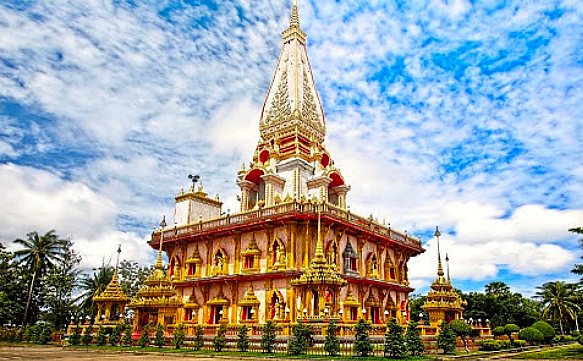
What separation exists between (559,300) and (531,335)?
30.7 metres

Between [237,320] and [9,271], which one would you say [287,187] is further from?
[9,271]

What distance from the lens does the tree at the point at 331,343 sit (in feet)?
58.1

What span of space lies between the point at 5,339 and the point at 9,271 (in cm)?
984

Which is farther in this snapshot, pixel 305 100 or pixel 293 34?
pixel 293 34

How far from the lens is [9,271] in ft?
139

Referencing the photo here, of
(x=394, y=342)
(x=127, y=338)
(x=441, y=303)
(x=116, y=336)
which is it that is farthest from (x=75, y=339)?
(x=441, y=303)

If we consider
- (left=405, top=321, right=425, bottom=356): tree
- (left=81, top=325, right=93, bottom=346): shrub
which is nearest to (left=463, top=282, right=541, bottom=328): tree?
(left=405, top=321, right=425, bottom=356): tree

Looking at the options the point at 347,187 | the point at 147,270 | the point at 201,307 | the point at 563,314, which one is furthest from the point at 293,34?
the point at 563,314

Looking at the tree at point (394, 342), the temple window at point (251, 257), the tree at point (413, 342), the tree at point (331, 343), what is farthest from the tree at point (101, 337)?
the tree at point (413, 342)

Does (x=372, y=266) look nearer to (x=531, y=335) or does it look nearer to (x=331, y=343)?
(x=531, y=335)

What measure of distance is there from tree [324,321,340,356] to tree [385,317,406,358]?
1.87 metres

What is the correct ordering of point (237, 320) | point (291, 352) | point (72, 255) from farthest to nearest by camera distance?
point (72, 255), point (237, 320), point (291, 352)

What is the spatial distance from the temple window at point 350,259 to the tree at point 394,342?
11499 mm

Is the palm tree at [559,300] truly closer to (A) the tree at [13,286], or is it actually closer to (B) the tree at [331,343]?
(B) the tree at [331,343]
